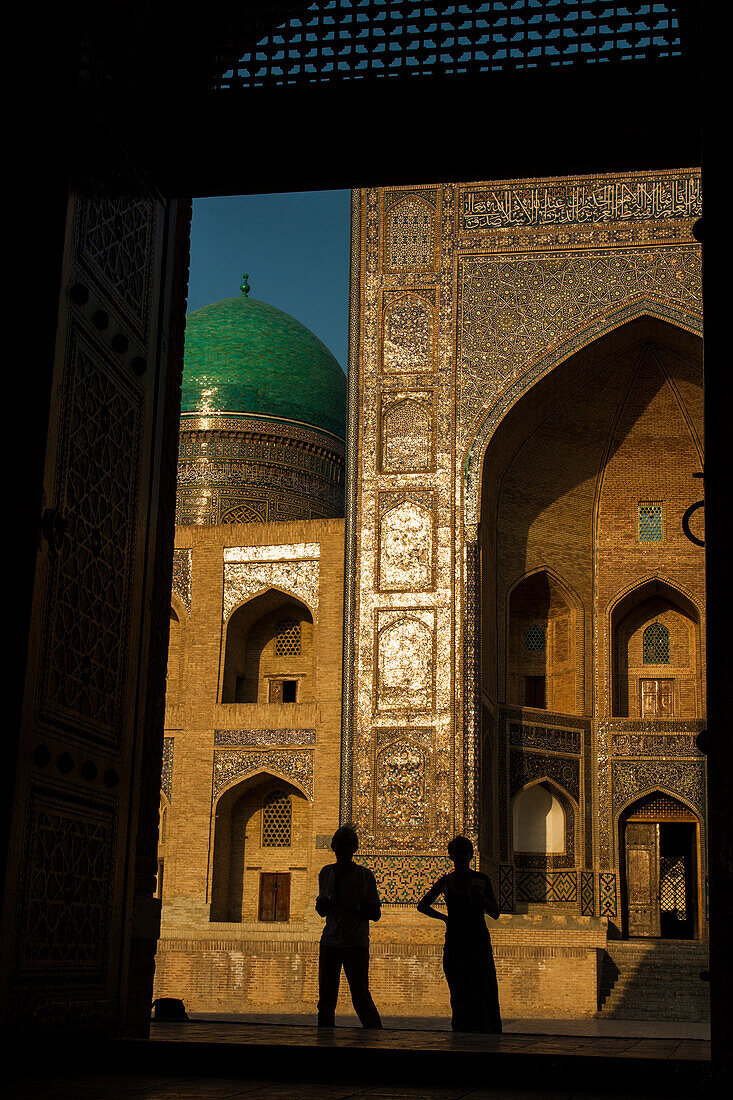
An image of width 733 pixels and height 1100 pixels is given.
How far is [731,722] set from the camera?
2.67 m

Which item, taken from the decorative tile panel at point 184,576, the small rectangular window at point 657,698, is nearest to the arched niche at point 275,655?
the decorative tile panel at point 184,576

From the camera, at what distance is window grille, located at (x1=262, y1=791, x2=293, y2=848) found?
15.5 m

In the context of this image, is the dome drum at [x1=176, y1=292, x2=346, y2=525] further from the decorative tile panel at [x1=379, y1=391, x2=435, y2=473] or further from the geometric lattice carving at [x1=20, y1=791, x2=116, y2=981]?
the geometric lattice carving at [x1=20, y1=791, x2=116, y2=981]

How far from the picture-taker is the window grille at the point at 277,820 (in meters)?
15.5

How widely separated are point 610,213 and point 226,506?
7349 millimetres

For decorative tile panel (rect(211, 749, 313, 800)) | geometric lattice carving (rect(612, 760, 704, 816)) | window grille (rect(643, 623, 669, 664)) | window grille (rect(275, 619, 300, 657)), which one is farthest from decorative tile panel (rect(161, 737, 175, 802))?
window grille (rect(643, 623, 669, 664))

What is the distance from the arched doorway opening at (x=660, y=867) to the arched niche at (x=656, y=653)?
1173mm

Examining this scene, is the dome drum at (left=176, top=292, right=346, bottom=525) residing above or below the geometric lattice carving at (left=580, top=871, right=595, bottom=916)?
above

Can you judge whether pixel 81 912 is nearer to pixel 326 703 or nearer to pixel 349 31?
pixel 349 31

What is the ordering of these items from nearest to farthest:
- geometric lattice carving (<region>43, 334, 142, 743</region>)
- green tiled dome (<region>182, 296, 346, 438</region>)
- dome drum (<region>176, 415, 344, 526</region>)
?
geometric lattice carving (<region>43, 334, 142, 743</region>), dome drum (<region>176, 415, 344, 526</region>), green tiled dome (<region>182, 296, 346, 438</region>)

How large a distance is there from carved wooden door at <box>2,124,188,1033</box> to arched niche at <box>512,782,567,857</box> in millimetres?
11942

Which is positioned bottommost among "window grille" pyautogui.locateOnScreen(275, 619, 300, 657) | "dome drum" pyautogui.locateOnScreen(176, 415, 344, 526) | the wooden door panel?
the wooden door panel

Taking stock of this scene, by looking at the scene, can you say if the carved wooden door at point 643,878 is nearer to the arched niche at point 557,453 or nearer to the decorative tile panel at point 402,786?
the arched niche at point 557,453

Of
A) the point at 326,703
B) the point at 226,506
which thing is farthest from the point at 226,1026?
the point at 226,506
